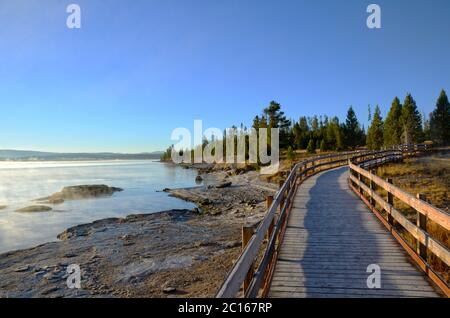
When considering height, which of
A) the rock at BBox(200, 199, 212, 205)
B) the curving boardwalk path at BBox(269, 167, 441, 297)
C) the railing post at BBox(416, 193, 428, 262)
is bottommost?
the rock at BBox(200, 199, 212, 205)

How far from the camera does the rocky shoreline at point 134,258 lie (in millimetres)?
9625

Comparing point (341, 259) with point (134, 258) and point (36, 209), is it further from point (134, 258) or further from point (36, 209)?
point (36, 209)

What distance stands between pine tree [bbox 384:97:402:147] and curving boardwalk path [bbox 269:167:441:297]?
60876 millimetres

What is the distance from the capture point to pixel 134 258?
12703mm

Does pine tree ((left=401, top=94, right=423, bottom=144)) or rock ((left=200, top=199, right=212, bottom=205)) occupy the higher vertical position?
pine tree ((left=401, top=94, right=423, bottom=144))

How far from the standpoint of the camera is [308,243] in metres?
7.70

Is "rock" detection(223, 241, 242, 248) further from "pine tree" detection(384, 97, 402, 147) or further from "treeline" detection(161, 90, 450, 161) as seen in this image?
"pine tree" detection(384, 97, 402, 147)

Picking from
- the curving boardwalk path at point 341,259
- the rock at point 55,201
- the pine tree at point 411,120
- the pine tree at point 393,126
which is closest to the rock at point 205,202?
the rock at point 55,201

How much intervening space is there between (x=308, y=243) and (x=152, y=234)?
10.7 m

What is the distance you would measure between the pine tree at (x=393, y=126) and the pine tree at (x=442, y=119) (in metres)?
6.81

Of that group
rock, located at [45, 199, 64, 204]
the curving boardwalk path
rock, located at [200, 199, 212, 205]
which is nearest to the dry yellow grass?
the curving boardwalk path

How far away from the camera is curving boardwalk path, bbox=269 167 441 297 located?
203 inches

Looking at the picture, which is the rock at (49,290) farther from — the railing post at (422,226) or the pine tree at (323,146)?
the pine tree at (323,146)

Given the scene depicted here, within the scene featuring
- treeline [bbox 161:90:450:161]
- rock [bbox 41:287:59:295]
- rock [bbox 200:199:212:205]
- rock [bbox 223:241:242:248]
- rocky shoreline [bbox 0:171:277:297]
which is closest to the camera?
rocky shoreline [bbox 0:171:277:297]
